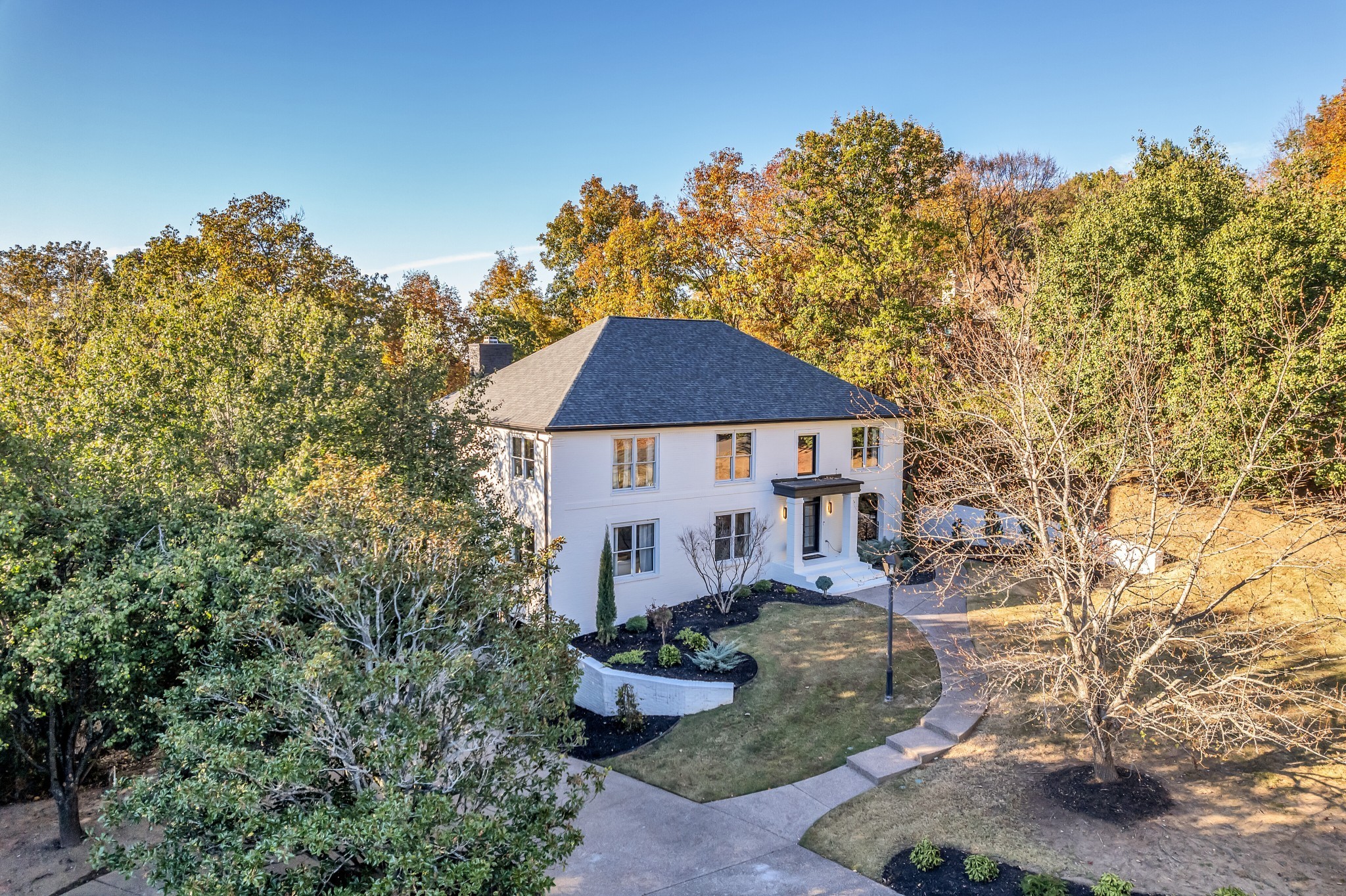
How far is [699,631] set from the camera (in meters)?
18.0

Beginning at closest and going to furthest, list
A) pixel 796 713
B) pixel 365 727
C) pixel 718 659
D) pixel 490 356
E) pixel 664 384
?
1. pixel 365 727
2. pixel 796 713
3. pixel 718 659
4. pixel 664 384
5. pixel 490 356

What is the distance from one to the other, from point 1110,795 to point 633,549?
1220 centimetres

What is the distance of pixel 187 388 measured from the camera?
47.1 ft

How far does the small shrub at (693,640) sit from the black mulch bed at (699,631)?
15cm

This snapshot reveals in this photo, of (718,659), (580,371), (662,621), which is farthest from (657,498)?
(718,659)

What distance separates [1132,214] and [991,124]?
9.20 m

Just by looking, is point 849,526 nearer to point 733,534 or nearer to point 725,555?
point 733,534

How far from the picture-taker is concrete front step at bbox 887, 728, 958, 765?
12.0 metres

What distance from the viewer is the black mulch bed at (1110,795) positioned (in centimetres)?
1002

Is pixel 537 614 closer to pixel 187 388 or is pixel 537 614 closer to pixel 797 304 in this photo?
pixel 187 388

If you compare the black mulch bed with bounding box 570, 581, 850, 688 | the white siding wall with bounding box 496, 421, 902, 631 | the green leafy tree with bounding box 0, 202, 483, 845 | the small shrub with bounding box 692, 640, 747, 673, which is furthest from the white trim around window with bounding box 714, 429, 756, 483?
the green leafy tree with bounding box 0, 202, 483, 845

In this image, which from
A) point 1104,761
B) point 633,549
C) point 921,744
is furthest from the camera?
point 633,549

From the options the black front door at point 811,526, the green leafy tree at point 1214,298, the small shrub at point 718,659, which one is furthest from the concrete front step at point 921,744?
the black front door at point 811,526

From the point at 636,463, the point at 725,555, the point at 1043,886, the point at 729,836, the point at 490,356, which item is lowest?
the point at 729,836
